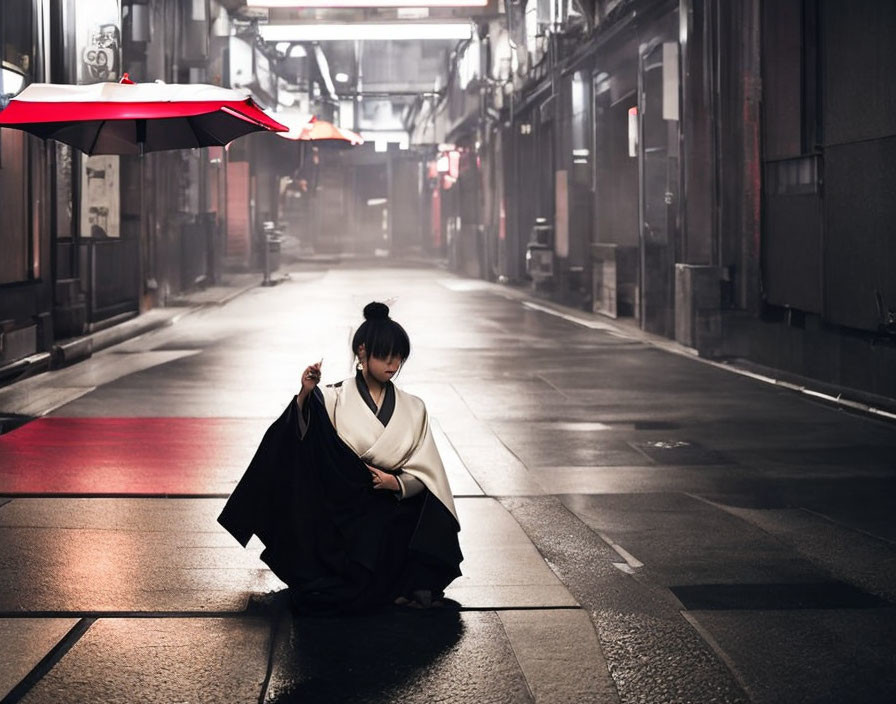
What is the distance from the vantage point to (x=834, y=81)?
13.6m

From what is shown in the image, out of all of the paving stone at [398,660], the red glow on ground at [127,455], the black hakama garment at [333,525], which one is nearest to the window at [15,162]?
the red glow on ground at [127,455]

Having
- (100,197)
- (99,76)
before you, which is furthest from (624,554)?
(100,197)

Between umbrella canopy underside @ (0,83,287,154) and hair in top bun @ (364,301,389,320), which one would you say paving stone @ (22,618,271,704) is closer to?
hair in top bun @ (364,301,389,320)

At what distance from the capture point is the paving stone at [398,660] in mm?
4773

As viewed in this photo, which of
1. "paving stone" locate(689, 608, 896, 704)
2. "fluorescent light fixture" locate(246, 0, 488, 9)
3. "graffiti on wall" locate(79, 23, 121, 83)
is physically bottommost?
"paving stone" locate(689, 608, 896, 704)

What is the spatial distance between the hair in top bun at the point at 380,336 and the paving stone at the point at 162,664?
3.92 feet

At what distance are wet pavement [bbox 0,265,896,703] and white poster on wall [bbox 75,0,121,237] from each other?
580cm

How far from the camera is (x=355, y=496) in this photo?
5.71 m

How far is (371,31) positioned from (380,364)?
2689cm

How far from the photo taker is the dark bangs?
18.3ft

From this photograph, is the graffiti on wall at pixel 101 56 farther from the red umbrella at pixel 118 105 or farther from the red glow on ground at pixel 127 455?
the red glow on ground at pixel 127 455

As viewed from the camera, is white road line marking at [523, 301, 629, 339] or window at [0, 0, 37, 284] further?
white road line marking at [523, 301, 629, 339]

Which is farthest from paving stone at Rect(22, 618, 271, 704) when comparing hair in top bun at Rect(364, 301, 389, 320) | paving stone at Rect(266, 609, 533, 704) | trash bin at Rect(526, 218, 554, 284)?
trash bin at Rect(526, 218, 554, 284)

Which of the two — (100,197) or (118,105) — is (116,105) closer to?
(118,105)
